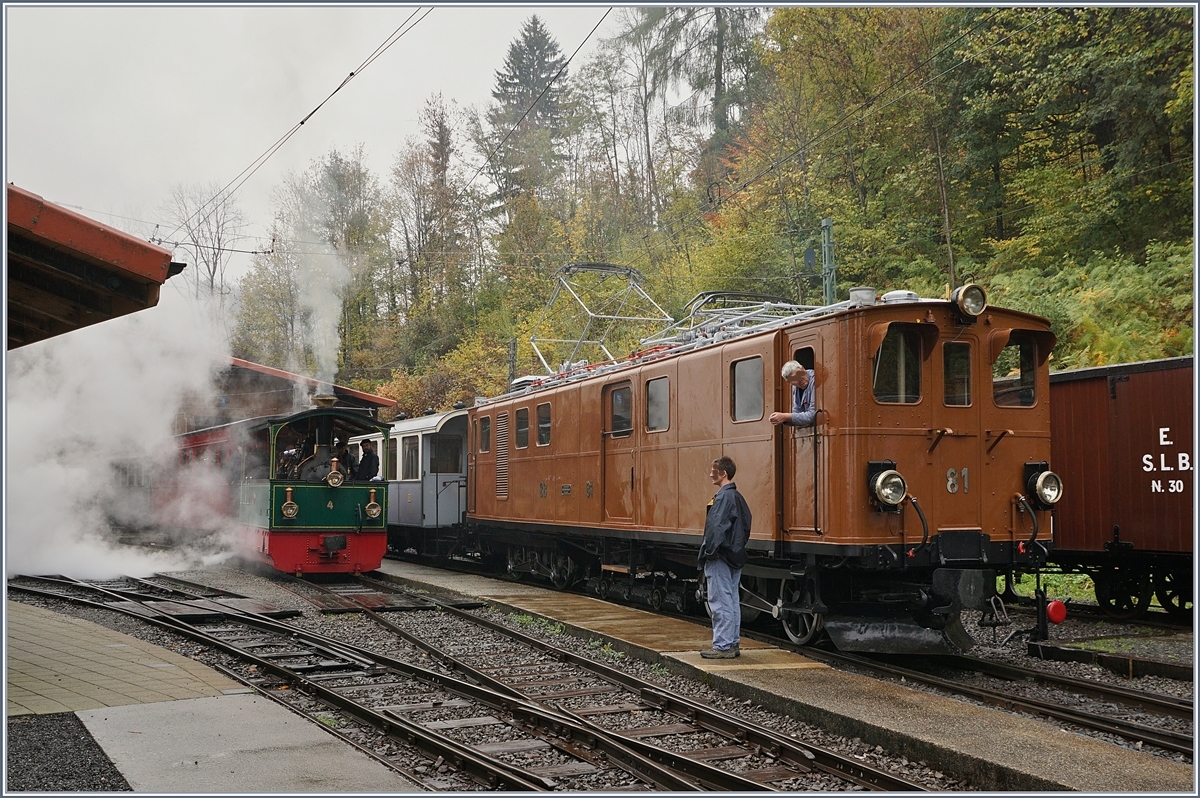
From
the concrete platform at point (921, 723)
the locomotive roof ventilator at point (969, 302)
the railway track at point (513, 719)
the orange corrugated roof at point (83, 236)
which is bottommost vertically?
the railway track at point (513, 719)

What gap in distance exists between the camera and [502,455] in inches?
681

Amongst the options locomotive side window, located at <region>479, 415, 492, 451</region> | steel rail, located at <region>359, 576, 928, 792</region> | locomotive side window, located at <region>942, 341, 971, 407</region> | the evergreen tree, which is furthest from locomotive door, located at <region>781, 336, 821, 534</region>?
the evergreen tree

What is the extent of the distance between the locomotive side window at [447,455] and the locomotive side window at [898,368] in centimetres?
1241

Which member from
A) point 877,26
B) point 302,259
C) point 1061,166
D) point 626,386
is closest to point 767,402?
point 626,386

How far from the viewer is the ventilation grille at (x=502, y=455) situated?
56.0 feet

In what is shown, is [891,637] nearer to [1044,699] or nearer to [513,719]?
[1044,699]

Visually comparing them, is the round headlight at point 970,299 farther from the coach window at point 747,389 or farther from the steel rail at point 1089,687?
the steel rail at point 1089,687

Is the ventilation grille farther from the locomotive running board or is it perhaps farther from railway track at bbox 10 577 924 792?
the locomotive running board

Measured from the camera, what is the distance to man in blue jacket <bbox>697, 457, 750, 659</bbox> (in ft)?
29.0

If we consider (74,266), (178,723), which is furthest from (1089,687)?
(74,266)

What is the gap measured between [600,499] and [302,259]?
23.4m

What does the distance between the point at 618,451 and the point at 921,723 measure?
7000 mm

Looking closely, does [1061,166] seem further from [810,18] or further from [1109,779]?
[1109,779]

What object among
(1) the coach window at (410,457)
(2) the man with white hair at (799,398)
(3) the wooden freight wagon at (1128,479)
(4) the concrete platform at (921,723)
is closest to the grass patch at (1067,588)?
(3) the wooden freight wagon at (1128,479)
